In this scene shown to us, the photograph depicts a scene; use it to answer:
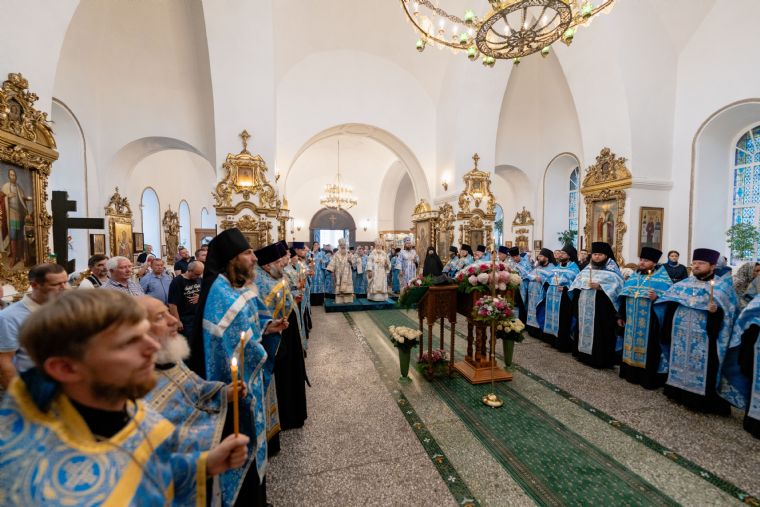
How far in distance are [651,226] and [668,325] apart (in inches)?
267

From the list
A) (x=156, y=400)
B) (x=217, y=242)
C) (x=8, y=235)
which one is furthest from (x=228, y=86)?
(x=156, y=400)

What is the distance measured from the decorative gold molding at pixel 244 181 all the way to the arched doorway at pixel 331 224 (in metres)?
15.3

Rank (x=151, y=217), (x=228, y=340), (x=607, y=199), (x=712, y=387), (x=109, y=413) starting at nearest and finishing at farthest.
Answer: (x=109, y=413)
(x=228, y=340)
(x=712, y=387)
(x=607, y=199)
(x=151, y=217)

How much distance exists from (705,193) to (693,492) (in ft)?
33.0

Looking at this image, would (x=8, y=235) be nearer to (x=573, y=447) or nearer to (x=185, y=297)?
(x=185, y=297)

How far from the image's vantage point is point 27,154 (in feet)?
14.8

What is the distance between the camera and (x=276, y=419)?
3287 millimetres

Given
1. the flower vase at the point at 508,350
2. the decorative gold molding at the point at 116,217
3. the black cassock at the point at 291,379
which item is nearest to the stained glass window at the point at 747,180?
the flower vase at the point at 508,350

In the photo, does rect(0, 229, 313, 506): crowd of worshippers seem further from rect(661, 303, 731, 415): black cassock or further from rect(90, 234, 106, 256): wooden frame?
rect(90, 234, 106, 256): wooden frame

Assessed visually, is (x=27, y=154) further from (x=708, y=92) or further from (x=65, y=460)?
(x=708, y=92)

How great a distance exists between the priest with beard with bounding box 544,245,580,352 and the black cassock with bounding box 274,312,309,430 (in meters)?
4.89

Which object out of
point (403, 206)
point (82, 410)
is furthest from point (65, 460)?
point (403, 206)

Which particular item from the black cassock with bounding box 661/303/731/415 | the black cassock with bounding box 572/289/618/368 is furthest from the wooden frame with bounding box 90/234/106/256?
the black cassock with bounding box 661/303/731/415

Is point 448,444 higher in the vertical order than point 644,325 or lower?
lower
